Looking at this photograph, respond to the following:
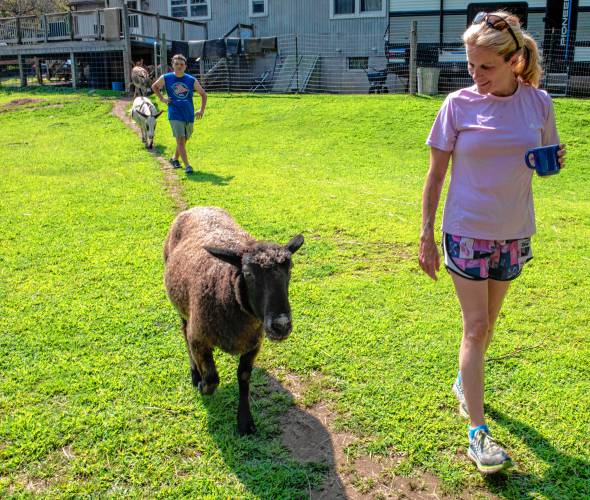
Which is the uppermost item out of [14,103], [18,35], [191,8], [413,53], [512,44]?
[191,8]

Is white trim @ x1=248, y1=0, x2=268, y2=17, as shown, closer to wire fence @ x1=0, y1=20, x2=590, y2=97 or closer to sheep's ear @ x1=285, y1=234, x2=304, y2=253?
wire fence @ x1=0, y1=20, x2=590, y2=97

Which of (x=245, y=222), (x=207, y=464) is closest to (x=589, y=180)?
(x=245, y=222)

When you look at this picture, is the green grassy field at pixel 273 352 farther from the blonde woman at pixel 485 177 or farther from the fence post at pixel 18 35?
the fence post at pixel 18 35

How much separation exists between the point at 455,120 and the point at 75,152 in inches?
498

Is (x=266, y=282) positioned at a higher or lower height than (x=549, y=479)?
higher

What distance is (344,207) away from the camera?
28.8ft

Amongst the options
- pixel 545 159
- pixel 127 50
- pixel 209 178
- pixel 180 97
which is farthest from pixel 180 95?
pixel 127 50

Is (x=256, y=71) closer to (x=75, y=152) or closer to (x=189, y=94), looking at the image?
(x=75, y=152)

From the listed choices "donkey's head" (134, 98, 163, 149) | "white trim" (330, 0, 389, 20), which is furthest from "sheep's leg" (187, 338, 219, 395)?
"white trim" (330, 0, 389, 20)

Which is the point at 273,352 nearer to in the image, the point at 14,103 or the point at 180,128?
the point at 180,128

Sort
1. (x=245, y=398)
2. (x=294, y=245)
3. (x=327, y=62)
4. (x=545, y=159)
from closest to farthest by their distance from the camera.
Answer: (x=545, y=159)
(x=294, y=245)
(x=245, y=398)
(x=327, y=62)

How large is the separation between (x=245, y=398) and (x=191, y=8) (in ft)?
88.6

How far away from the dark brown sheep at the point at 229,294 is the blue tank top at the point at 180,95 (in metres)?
6.84

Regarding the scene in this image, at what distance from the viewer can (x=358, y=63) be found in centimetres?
2423
